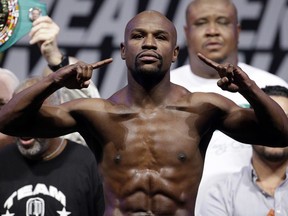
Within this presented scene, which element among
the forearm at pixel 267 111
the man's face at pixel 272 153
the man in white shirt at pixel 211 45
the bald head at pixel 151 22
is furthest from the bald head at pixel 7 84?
the forearm at pixel 267 111

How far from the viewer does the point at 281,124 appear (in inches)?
123

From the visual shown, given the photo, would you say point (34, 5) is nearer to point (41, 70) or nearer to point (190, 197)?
point (41, 70)

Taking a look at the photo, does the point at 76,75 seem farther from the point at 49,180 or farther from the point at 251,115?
the point at 49,180

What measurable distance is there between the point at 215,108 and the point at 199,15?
3.89 ft

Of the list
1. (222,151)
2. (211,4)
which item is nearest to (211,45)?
(211,4)

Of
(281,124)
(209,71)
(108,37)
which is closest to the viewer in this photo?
(281,124)

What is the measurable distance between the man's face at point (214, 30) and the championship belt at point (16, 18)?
0.68 m

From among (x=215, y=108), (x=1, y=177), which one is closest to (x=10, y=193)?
(x=1, y=177)

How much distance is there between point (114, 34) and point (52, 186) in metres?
1.07

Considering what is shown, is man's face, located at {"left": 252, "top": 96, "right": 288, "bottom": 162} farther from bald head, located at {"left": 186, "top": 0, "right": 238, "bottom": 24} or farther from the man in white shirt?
bald head, located at {"left": 186, "top": 0, "right": 238, "bottom": 24}

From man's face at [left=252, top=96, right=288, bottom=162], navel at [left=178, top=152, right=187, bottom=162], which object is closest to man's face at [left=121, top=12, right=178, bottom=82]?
navel at [left=178, top=152, right=187, bottom=162]

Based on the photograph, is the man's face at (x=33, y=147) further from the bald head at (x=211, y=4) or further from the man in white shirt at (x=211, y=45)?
the bald head at (x=211, y=4)

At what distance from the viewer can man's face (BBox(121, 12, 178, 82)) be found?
3100mm

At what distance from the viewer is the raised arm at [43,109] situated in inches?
119
